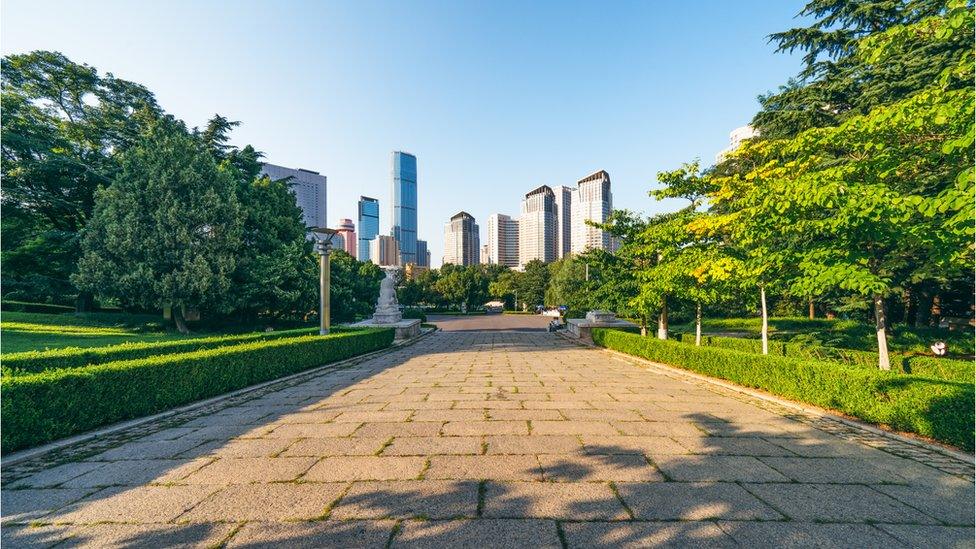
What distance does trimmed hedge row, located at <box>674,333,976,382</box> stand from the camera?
9258mm

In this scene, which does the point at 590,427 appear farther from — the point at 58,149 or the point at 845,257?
the point at 58,149

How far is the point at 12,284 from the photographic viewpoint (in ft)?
74.5

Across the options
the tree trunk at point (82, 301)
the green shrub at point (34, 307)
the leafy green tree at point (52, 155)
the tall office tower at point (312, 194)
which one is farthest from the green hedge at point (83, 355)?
the tall office tower at point (312, 194)

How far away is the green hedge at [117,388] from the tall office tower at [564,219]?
144m

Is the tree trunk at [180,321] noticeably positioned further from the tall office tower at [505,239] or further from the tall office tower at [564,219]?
the tall office tower at [505,239]

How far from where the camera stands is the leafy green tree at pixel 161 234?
1958cm

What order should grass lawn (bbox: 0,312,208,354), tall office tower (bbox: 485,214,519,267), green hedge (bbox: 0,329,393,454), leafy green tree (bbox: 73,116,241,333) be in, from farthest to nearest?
tall office tower (bbox: 485,214,519,267)
leafy green tree (bbox: 73,116,241,333)
grass lawn (bbox: 0,312,208,354)
green hedge (bbox: 0,329,393,454)

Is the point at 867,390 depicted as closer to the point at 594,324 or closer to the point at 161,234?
the point at 594,324

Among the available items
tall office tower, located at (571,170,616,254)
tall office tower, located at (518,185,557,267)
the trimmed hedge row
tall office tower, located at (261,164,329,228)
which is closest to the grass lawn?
the trimmed hedge row

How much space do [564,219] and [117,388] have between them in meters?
157

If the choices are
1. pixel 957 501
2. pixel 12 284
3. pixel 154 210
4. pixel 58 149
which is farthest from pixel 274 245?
pixel 957 501

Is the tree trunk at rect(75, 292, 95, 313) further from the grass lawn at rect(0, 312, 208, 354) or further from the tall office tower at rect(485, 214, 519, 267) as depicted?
the tall office tower at rect(485, 214, 519, 267)

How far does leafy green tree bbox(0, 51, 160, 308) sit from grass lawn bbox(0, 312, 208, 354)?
71.1 inches

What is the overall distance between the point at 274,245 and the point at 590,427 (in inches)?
956
